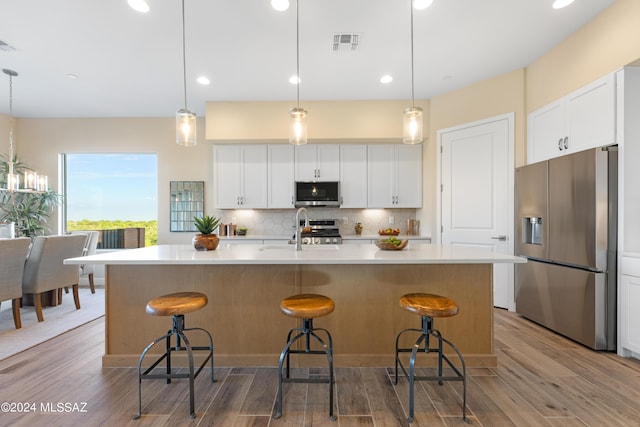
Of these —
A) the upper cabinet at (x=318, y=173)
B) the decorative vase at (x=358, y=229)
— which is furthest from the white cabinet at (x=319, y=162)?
the decorative vase at (x=358, y=229)

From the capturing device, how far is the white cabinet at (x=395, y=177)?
474 centimetres

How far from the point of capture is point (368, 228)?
5070mm

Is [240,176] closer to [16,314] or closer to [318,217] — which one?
[318,217]

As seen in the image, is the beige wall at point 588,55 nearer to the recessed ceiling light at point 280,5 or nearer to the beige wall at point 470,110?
the beige wall at point 470,110

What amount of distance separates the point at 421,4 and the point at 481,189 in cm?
239

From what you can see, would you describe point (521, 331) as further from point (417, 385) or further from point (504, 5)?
point (504, 5)

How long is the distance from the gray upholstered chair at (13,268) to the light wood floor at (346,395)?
2.91 feet

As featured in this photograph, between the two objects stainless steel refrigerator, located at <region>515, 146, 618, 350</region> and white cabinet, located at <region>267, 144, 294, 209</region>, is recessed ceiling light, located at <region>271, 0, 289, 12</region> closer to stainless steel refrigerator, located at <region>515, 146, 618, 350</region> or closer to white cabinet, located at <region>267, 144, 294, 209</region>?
white cabinet, located at <region>267, 144, 294, 209</region>

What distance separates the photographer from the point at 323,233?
4.85m

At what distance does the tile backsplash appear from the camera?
505 cm

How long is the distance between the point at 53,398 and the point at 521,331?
3978 mm

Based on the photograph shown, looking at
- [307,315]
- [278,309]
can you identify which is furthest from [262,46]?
[307,315]

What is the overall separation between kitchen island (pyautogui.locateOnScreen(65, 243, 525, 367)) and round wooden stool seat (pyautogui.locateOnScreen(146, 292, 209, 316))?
38cm

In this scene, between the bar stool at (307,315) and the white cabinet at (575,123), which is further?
the white cabinet at (575,123)
